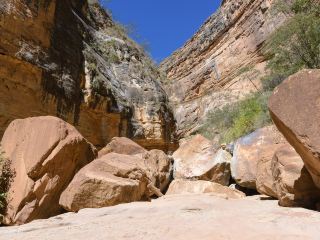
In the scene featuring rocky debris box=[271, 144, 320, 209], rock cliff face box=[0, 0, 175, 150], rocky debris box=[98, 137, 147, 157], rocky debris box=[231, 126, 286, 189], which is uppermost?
rock cliff face box=[0, 0, 175, 150]

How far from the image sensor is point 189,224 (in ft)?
12.7

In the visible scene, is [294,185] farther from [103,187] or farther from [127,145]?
[127,145]

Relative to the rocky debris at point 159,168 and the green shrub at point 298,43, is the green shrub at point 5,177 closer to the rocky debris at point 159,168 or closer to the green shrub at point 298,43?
the rocky debris at point 159,168

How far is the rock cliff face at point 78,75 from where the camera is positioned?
971 centimetres

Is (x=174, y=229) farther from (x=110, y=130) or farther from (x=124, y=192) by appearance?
(x=110, y=130)

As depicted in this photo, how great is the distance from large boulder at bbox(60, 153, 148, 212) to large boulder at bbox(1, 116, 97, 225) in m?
0.31

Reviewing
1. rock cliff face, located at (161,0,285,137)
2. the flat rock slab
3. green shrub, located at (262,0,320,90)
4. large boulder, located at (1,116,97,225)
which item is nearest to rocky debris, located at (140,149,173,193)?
large boulder, located at (1,116,97,225)

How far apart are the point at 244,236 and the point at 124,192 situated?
322 cm

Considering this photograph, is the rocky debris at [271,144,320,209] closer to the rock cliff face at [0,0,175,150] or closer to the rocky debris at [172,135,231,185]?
the rocky debris at [172,135,231,185]

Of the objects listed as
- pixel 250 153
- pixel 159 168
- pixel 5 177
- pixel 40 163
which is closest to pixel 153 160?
pixel 159 168

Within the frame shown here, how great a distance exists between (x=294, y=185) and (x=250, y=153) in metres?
2.69

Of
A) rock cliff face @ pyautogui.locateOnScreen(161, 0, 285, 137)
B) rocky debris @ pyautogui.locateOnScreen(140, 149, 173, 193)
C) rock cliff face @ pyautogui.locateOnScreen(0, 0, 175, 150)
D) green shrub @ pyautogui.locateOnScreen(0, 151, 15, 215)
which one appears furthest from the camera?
rock cliff face @ pyautogui.locateOnScreen(161, 0, 285, 137)

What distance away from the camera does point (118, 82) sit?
14.7 m

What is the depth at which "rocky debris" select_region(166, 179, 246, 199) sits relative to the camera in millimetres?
7283
